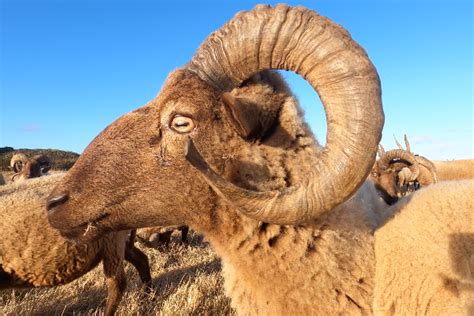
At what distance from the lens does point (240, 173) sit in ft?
8.90

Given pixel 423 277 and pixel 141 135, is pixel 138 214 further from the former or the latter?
pixel 423 277

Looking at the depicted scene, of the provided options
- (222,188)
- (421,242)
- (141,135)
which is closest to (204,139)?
(141,135)

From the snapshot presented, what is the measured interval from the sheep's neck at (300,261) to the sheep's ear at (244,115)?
21.8 inches

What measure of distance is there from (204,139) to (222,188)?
64 cm

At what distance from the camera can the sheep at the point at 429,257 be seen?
8.12 feet

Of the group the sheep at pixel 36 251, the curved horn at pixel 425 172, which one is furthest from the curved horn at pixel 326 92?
the curved horn at pixel 425 172

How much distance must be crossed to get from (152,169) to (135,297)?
3989mm

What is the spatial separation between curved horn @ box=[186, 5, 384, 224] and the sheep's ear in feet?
1.05

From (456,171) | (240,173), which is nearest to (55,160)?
(456,171)

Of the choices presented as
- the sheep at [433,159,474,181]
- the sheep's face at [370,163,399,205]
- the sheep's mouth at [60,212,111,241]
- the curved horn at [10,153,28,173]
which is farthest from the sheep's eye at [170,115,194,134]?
the curved horn at [10,153,28,173]

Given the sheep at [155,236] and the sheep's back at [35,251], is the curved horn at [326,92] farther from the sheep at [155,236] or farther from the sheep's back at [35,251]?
the sheep at [155,236]

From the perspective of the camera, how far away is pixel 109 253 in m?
5.73

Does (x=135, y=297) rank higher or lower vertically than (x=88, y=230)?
lower

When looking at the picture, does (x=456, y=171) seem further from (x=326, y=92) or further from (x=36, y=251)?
(x=326, y=92)
